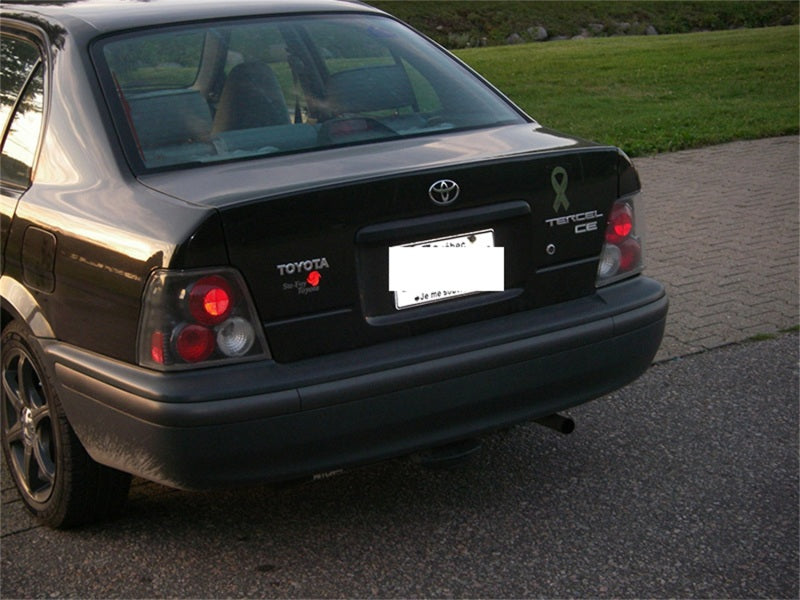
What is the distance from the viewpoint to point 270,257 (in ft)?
10.7

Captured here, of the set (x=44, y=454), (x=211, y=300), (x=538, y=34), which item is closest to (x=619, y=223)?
(x=211, y=300)

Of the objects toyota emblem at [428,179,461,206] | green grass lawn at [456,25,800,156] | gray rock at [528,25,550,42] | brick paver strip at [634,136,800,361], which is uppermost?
toyota emblem at [428,179,461,206]

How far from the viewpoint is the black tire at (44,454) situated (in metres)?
3.77

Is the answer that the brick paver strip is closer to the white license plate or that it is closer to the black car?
the black car

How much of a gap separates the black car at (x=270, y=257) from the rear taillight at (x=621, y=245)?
0.01m

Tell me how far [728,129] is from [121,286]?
30.8 ft

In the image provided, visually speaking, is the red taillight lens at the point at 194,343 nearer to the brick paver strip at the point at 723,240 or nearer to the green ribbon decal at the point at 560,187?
the green ribbon decal at the point at 560,187

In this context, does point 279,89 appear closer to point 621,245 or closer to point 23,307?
point 23,307

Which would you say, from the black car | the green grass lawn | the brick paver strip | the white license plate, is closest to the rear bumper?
the black car

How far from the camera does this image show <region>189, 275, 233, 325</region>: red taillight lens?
324 centimetres

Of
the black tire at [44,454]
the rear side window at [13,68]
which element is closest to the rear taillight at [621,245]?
the black tire at [44,454]

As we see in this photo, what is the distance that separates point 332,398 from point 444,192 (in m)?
0.71

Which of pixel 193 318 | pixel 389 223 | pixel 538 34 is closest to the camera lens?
pixel 193 318

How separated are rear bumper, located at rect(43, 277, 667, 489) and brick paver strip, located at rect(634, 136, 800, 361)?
6.23ft
